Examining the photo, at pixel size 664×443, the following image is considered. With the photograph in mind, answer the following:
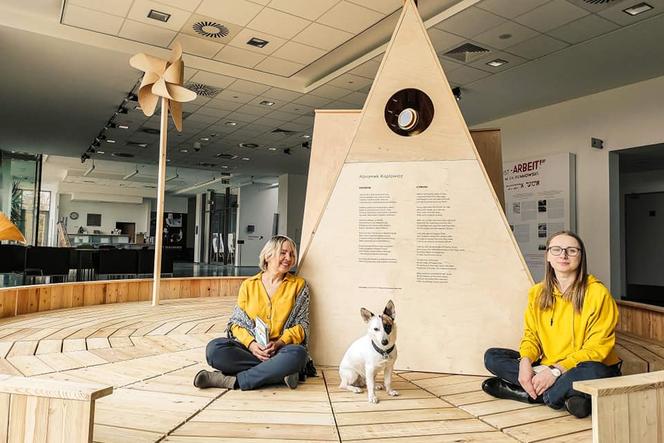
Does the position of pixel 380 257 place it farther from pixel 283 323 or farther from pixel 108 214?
pixel 108 214

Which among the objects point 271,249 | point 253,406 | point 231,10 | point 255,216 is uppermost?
point 231,10

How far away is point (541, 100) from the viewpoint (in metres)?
7.66

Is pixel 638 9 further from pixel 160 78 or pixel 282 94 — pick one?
pixel 160 78

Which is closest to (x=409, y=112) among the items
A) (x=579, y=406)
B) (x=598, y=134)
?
(x=579, y=406)

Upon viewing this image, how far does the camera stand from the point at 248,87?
23.8 ft

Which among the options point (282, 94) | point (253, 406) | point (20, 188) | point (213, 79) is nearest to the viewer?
point (253, 406)

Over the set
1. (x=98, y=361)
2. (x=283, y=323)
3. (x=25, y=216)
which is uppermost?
(x=25, y=216)

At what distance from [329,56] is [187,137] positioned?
5382 millimetres

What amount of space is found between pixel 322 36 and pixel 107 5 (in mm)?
2424

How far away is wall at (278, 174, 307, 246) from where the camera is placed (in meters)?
15.7

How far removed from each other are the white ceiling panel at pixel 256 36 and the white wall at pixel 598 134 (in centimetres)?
483

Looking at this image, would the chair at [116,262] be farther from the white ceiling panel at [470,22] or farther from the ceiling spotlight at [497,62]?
the ceiling spotlight at [497,62]

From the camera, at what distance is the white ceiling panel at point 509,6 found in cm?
466

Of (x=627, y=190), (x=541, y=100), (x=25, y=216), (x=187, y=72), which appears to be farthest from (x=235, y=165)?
(x=627, y=190)
